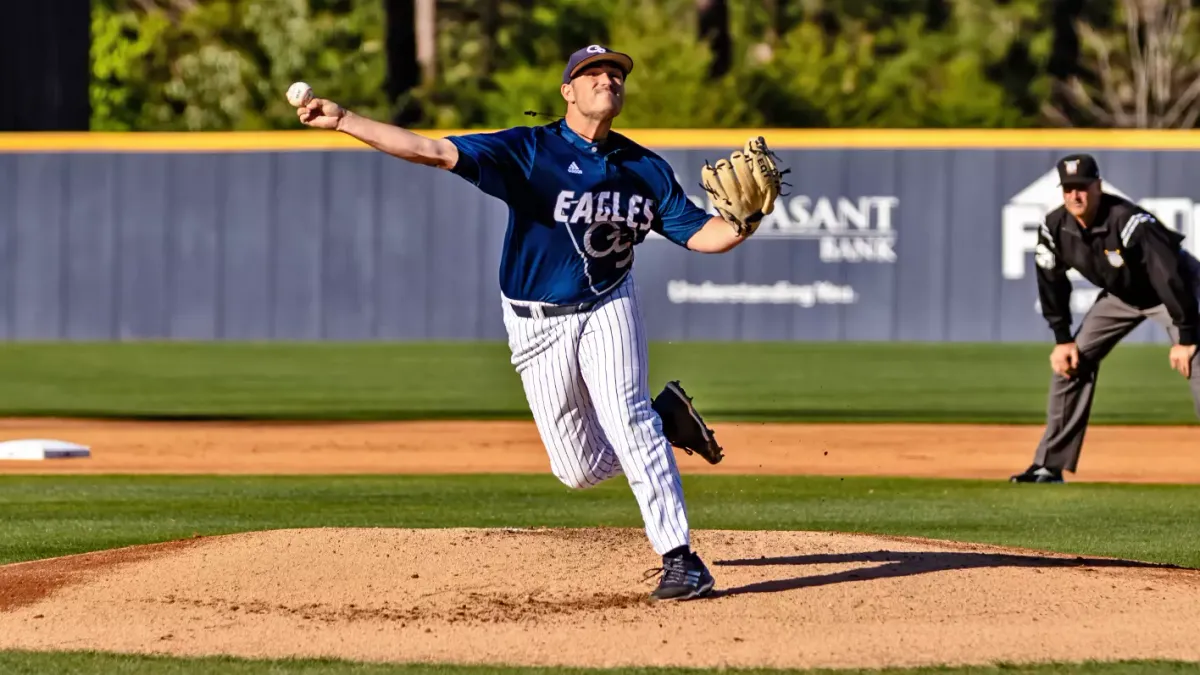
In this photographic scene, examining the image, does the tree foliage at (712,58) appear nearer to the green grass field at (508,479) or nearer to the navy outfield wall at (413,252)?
the navy outfield wall at (413,252)

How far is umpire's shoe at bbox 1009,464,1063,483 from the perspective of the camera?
33.7 feet

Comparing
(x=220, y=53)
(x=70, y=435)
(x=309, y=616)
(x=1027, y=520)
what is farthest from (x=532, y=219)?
(x=220, y=53)

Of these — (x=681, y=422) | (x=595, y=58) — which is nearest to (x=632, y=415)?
(x=681, y=422)

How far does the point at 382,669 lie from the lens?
5.17 metres

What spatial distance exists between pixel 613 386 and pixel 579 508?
364cm

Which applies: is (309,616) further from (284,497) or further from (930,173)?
(930,173)

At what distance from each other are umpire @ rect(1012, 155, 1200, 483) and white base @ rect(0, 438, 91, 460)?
218 inches

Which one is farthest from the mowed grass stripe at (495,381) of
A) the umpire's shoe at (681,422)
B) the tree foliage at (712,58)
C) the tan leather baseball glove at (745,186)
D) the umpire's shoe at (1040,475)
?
the tree foliage at (712,58)

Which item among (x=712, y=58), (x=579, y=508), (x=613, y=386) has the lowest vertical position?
(x=579, y=508)

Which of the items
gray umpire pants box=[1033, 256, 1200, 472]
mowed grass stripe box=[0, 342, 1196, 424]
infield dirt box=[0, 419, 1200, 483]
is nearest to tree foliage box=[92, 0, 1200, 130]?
mowed grass stripe box=[0, 342, 1196, 424]

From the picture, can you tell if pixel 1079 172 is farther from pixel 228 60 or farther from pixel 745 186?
pixel 228 60

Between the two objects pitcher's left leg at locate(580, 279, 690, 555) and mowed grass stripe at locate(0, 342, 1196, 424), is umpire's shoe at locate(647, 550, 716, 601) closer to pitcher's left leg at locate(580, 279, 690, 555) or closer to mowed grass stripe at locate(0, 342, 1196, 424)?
pitcher's left leg at locate(580, 279, 690, 555)

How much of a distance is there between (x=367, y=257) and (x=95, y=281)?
114 inches

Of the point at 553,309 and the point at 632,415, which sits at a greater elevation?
the point at 553,309
